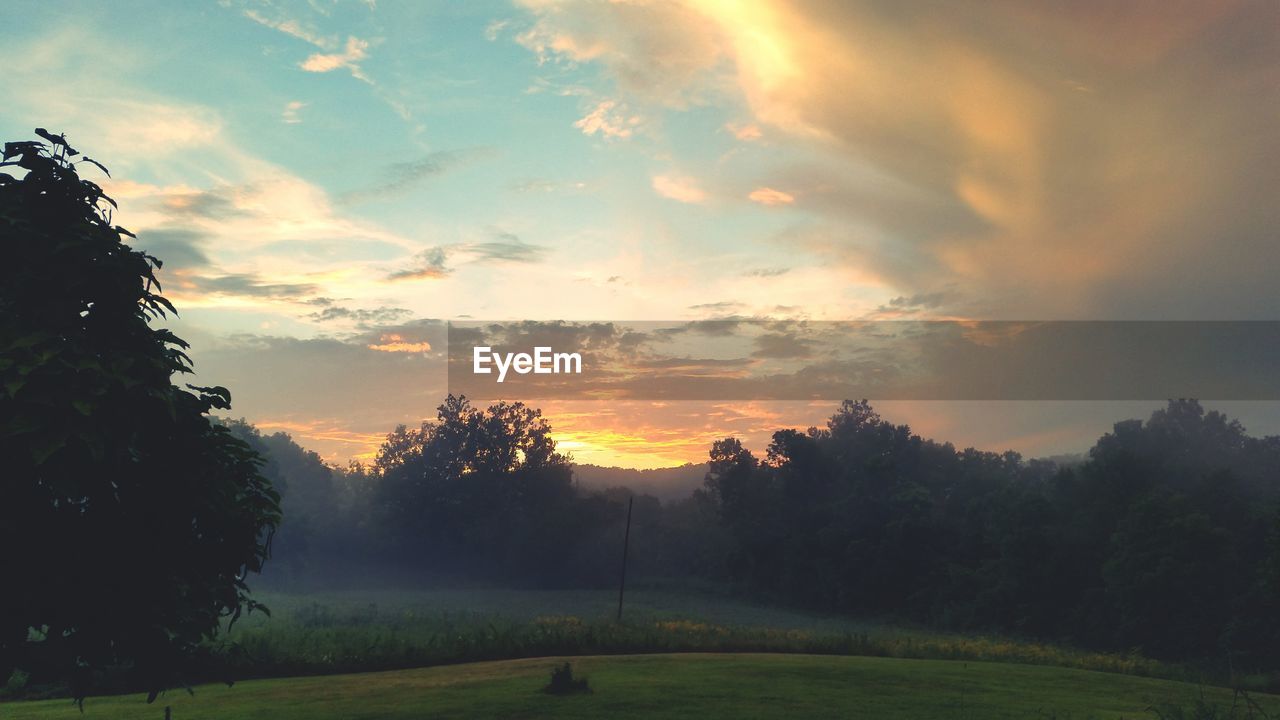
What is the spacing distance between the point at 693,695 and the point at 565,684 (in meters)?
3.38

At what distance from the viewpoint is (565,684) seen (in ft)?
76.7

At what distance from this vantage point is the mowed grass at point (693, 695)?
21141 mm

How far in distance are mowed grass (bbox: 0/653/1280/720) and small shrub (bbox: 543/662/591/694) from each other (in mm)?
438

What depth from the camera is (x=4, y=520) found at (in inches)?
447

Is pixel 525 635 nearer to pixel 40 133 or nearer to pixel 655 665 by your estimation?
pixel 655 665

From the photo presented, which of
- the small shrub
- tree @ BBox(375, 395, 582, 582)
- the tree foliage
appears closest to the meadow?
the small shrub

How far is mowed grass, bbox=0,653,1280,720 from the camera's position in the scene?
69.4ft

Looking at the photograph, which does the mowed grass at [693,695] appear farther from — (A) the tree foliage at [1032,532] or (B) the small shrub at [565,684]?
(A) the tree foliage at [1032,532]

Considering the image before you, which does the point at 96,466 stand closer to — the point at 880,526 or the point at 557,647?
the point at 557,647

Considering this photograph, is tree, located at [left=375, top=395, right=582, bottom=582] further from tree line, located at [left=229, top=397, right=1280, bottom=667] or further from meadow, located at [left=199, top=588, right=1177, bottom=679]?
meadow, located at [left=199, top=588, right=1177, bottom=679]

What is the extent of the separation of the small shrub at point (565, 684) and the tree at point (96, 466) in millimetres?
10978

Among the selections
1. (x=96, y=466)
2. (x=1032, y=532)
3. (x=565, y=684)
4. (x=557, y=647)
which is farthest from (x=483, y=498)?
(x=96, y=466)

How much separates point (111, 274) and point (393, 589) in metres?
118

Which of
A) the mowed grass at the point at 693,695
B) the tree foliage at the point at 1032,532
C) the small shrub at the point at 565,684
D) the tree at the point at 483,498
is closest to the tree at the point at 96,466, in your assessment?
the mowed grass at the point at 693,695
